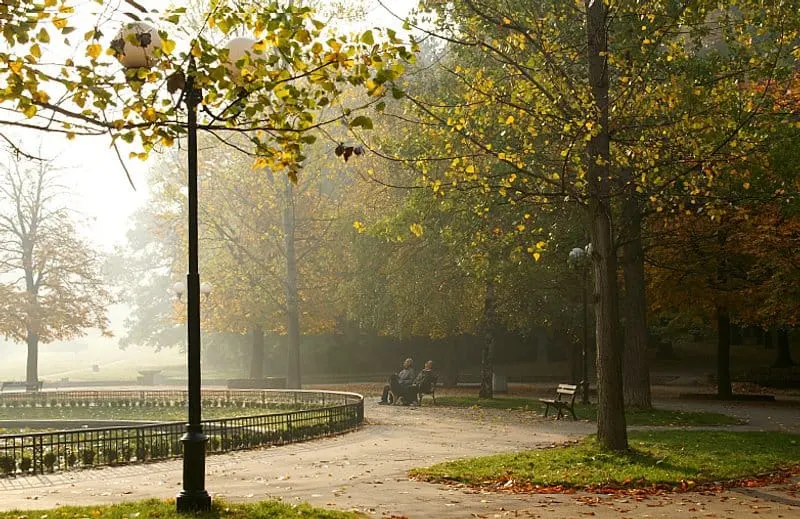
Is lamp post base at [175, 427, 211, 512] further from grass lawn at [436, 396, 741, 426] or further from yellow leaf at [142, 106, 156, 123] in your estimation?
grass lawn at [436, 396, 741, 426]

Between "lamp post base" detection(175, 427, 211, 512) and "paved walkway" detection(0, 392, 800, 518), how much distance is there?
1.71 m

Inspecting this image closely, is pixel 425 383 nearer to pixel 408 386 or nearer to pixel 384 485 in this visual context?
pixel 408 386

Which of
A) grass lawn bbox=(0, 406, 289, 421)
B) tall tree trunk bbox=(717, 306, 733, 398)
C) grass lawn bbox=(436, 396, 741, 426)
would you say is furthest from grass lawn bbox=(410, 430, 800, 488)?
tall tree trunk bbox=(717, 306, 733, 398)

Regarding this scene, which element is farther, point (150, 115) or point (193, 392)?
point (193, 392)

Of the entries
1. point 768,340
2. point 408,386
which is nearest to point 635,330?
point 408,386

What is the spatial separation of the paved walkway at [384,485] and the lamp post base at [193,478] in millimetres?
1710

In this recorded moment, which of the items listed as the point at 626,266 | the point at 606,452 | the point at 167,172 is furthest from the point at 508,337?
the point at 606,452

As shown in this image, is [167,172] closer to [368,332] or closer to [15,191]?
[15,191]

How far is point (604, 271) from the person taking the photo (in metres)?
14.0

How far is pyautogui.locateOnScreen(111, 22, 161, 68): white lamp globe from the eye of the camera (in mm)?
7914

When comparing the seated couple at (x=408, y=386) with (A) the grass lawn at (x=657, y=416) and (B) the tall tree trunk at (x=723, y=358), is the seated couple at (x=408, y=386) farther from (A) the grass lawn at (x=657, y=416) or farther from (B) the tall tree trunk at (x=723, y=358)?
(B) the tall tree trunk at (x=723, y=358)

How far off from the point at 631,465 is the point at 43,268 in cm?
3916

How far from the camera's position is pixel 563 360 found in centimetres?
5394

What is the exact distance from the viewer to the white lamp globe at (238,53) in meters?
7.82
